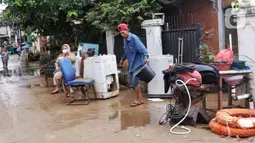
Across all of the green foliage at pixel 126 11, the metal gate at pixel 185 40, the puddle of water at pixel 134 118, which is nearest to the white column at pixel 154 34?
the metal gate at pixel 185 40

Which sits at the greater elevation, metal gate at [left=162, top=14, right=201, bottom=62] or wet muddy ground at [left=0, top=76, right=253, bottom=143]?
metal gate at [left=162, top=14, right=201, bottom=62]

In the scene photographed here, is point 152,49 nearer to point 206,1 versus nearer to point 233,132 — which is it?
point 206,1

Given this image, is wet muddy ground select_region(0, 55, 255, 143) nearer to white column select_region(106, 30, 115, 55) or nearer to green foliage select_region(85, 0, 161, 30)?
green foliage select_region(85, 0, 161, 30)

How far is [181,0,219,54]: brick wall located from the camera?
9.48m


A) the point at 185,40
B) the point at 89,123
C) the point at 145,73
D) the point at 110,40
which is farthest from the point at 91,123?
the point at 110,40

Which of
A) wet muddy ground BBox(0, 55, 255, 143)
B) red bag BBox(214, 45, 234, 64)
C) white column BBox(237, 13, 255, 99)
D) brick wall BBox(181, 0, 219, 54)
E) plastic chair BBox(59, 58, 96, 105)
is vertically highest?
brick wall BBox(181, 0, 219, 54)

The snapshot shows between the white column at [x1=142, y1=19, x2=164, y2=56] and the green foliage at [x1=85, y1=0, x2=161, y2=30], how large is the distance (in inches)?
29.8

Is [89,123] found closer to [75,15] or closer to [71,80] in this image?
[71,80]

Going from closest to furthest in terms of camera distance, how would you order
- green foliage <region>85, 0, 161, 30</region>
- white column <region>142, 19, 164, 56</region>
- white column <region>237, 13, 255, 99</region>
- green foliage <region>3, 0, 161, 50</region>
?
white column <region>237, 13, 255, 99</region> < white column <region>142, 19, 164, 56</region> < green foliage <region>85, 0, 161, 30</region> < green foliage <region>3, 0, 161, 50</region>

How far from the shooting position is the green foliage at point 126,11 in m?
9.59

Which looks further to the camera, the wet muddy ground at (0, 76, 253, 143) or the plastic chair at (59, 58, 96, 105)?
the plastic chair at (59, 58, 96, 105)

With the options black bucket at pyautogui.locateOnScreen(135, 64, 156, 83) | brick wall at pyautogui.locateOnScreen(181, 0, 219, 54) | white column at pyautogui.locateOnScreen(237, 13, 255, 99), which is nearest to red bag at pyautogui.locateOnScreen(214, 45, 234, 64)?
white column at pyautogui.locateOnScreen(237, 13, 255, 99)

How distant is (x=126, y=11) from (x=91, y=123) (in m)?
4.72

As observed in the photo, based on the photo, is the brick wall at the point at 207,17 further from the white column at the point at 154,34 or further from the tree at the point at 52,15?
the tree at the point at 52,15
